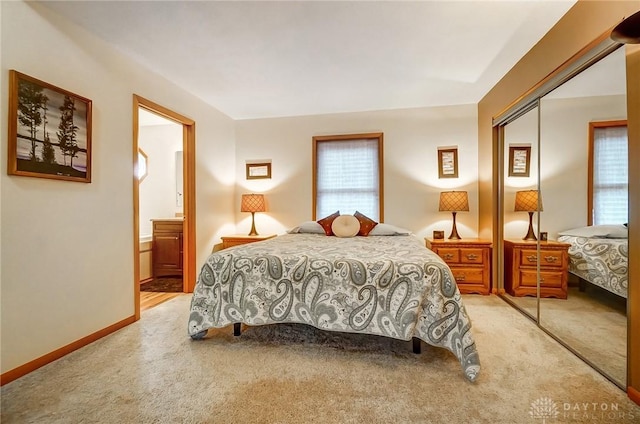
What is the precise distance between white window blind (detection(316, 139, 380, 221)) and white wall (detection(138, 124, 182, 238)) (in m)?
2.48

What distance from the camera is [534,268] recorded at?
2.71m

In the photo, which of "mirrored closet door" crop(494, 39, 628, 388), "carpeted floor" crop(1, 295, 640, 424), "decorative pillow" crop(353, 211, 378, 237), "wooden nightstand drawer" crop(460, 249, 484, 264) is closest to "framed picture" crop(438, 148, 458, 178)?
"mirrored closet door" crop(494, 39, 628, 388)

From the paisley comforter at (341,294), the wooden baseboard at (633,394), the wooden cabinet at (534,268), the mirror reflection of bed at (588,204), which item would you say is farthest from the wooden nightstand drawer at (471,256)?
the wooden baseboard at (633,394)

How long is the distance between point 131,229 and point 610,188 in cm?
368

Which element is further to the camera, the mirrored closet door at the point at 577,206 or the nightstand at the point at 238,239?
the nightstand at the point at 238,239

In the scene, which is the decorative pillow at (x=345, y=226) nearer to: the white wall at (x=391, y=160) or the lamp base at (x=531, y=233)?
the white wall at (x=391, y=160)

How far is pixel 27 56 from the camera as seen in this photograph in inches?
74.2

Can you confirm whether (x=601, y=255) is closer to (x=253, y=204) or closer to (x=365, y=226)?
(x=365, y=226)

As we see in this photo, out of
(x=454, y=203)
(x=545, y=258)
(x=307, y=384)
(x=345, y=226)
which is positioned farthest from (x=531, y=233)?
(x=307, y=384)

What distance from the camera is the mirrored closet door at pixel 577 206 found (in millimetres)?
1689

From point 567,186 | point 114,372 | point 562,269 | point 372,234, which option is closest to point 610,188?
point 567,186

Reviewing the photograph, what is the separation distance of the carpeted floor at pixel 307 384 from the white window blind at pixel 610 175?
100 centimetres

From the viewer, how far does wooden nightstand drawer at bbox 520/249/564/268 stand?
2.26 metres

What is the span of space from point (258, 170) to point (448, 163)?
111 inches
